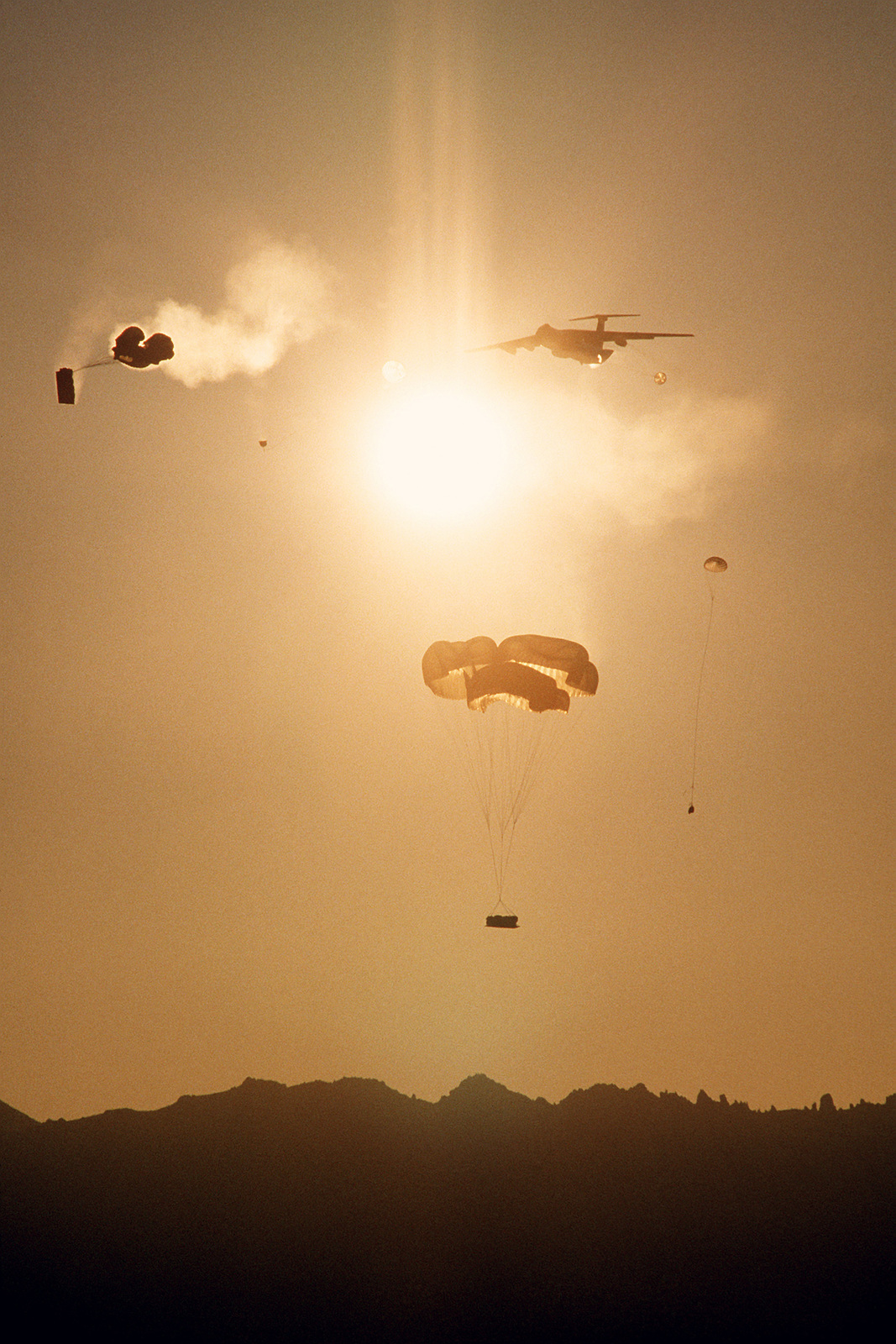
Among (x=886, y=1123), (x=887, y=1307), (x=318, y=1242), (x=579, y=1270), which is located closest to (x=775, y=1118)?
(x=886, y=1123)

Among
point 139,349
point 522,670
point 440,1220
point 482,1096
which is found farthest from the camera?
point 482,1096

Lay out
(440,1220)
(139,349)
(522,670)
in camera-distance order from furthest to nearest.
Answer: (440,1220)
(522,670)
(139,349)

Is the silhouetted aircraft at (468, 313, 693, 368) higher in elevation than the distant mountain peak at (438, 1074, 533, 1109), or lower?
higher

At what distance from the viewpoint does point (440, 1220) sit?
4183 inches

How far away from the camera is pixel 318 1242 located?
99.3 meters

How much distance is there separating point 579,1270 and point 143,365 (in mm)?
106645

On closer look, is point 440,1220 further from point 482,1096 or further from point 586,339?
point 586,339

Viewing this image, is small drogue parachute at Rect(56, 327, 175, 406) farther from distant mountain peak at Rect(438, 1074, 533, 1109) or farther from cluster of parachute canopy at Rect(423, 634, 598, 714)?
distant mountain peak at Rect(438, 1074, 533, 1109)

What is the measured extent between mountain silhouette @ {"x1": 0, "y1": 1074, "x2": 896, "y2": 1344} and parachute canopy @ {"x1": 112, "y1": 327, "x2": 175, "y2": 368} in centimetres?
8923

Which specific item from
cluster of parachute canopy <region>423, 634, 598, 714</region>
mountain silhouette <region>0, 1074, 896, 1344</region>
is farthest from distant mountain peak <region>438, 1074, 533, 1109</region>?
cluster of parachute canopy <region>423, 634, 598, 714</region>

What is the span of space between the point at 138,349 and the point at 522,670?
15.4 meters

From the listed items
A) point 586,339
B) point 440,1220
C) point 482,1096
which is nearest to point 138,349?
point 586,339

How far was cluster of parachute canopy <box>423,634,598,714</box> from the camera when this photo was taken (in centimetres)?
3148

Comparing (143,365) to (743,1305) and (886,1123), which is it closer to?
(743,1305)
